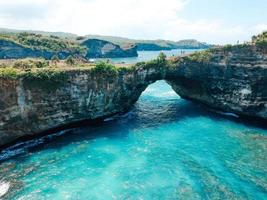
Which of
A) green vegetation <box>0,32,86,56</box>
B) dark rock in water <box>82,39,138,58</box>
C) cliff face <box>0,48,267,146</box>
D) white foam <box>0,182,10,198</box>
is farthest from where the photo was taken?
dark rock in water <box>82,39,138,58</box>

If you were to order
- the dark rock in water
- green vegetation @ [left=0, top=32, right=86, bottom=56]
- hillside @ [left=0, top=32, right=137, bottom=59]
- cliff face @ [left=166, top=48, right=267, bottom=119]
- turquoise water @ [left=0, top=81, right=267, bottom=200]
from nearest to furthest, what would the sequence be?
turquoise water @ [left=0, top=81, right=267, bottom=200] < cliff face @ [left=166, top=48, right=267, bottom=119] < hillside @ [left=0, top=32, right=137, bottom=59] < green vegetation @ [left=0, top=32, right=86, bottom=56] < the dark rock in water

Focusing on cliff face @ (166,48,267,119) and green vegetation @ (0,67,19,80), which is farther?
cliff face @ (166,48,267,119)

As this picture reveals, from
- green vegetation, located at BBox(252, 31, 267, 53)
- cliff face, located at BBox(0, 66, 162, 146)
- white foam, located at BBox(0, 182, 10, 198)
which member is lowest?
white foam, located at BBox(0, 182, 10, 198)

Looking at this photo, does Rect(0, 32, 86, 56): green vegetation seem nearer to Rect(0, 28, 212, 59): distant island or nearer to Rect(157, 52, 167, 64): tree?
Rect(0, 28, 212, 59): distant island

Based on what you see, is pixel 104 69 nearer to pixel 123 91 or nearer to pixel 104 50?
pixel 123 91

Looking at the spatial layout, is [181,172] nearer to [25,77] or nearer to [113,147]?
[113,147]

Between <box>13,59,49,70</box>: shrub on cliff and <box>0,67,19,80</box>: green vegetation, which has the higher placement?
<box>13,59,49,70</box>: shrub on cliff

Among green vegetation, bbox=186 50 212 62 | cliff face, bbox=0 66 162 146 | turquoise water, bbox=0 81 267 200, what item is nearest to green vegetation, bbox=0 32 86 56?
green vegetation, bbox=186 50 212 62
